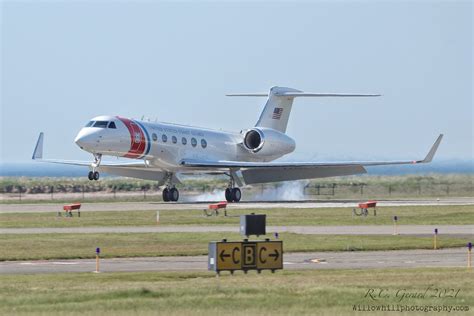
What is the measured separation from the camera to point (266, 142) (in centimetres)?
6750

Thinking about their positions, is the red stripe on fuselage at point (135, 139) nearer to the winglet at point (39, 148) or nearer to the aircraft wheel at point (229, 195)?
the aircraft wheel at point (229, 195)

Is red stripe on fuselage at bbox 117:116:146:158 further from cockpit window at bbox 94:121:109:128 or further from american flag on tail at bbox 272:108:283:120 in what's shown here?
american flag on tail at bbox 272:108:283:120

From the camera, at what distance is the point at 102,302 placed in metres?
20.2

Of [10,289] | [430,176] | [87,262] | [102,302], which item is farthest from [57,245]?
[430,176]

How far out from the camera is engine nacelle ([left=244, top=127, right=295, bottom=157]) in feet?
222

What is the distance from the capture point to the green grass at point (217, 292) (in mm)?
19531

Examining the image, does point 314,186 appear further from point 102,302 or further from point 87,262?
point 102,302

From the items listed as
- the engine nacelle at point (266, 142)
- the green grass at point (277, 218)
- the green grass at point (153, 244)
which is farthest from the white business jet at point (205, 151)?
the green grass at point (153, 244)

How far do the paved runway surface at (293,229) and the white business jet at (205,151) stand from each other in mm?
12399

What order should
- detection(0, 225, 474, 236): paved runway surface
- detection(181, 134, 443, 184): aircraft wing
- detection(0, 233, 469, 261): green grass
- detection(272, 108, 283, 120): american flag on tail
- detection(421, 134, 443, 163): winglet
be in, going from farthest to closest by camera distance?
detection(272, 108, 283, 120): american flag on tail, detection(181, 134, 443, 184): aircraft wing, detection(421, 134, 443, 163): winglet, detection(0, 225, 474, 236): paved runway surface, detection(0, 233, 469, 261): green grass

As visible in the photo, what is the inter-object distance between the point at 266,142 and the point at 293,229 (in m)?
26.0

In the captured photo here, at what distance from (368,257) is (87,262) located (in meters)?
7.38

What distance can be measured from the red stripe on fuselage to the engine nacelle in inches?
394

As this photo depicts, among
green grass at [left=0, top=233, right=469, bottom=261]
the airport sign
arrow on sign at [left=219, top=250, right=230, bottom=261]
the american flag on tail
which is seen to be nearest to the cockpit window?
the american flag on tail
